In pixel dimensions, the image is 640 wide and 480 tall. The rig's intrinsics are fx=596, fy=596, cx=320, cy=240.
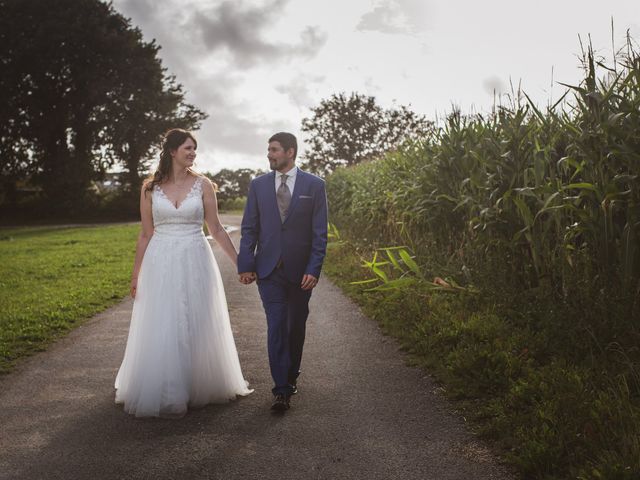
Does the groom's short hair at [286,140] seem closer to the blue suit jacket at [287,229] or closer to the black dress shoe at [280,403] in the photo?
the blue suit jacket at [287,229]

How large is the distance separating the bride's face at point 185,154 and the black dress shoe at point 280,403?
6.40ft

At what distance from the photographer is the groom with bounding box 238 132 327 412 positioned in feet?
14.3

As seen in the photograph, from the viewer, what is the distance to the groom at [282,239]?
14.3 feet

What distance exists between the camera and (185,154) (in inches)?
185

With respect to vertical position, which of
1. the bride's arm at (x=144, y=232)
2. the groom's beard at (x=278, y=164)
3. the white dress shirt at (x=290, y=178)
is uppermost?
the groom's beard at (x=278, y=164)

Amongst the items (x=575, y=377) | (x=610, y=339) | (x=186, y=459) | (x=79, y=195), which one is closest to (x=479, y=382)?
(x=575, y=377)

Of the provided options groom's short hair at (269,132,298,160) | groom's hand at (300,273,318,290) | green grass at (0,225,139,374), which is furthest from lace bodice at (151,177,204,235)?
green grass at (0,225,139,374)

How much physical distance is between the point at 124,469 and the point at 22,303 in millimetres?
6462

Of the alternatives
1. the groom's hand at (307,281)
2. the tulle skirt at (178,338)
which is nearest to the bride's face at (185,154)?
the tulle skirt at (178,338)

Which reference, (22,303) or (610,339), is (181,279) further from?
(22,303)

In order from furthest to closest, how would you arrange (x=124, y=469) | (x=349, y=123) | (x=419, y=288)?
(x=349, y=123), (x=419, y=288), (x=124, y=469)

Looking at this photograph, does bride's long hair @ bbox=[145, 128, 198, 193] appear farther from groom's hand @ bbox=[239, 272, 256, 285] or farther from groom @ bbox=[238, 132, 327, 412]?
groom's hand @ bbox=[239, 272, 256, 285]

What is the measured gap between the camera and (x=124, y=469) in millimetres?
3324

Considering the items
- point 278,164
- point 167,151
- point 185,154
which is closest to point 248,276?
point 278,164
